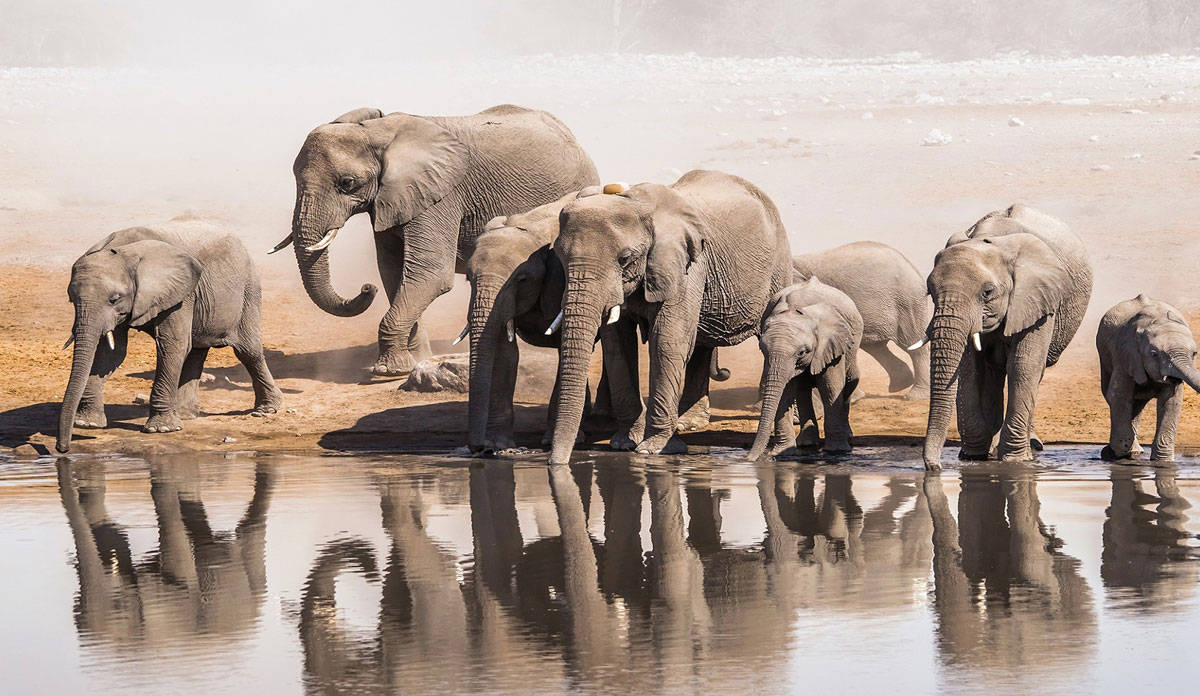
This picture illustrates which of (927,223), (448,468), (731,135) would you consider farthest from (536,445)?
(731,135)

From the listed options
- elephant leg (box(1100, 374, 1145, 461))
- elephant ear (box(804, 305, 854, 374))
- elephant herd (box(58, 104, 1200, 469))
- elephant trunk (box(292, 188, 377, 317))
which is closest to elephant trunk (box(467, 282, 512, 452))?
elephant herd (box(58, 104, 1200, 469))

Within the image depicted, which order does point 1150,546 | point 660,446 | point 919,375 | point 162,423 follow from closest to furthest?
point 1150,546
point 660,446
point 162,423
point 919,375

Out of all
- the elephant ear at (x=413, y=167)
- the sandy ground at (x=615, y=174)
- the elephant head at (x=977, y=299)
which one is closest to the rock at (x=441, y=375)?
the sandy ground at (x=615, y=174)

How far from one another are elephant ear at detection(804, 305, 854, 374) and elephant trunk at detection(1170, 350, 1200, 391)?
229 centimetres

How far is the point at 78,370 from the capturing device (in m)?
13.1

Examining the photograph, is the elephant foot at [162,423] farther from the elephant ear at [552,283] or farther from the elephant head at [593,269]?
the elephant head at [593,269]

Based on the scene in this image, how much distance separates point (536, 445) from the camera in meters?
13.4

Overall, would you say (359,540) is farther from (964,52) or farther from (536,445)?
(964,52)

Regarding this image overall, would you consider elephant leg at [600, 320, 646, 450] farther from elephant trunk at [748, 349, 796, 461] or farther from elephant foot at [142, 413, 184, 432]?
elephant foot at [142, 413, 184, 432]

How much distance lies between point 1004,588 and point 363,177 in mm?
9471

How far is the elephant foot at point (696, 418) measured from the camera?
46.8 feet

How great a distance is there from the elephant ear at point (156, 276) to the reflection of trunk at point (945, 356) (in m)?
6.06

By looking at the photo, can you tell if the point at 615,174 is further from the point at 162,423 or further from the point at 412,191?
the point at 162,423

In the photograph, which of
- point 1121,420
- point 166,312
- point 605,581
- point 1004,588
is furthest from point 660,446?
point 1004,588
